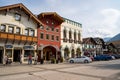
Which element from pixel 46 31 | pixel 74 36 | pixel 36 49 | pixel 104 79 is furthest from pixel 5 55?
pixel 74 36

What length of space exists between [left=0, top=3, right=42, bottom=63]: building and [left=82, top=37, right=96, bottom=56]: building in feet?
82.7

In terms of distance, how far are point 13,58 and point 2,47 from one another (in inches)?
145

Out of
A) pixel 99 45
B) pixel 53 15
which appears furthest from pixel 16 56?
pixel 99 45

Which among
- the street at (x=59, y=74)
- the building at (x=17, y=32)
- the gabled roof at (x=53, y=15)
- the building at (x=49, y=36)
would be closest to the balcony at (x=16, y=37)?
the building at (x=17, y=32)

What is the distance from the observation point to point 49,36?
36344 mm

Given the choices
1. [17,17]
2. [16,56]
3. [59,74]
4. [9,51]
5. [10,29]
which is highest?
[17,17]

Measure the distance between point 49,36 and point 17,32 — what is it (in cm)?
944

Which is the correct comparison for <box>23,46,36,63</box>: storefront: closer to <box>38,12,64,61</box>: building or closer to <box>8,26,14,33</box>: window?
<box>38,12,64,61</box>: building

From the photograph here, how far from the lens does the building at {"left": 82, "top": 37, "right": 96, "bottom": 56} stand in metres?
52.7

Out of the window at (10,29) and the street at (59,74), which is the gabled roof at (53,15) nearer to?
the window at (10,29)

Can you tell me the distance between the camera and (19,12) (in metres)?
29.7

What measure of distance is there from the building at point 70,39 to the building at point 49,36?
6.64 ft

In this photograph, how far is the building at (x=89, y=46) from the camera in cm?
Result: 5272

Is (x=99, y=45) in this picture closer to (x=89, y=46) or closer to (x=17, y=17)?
(x=89, y=46)
